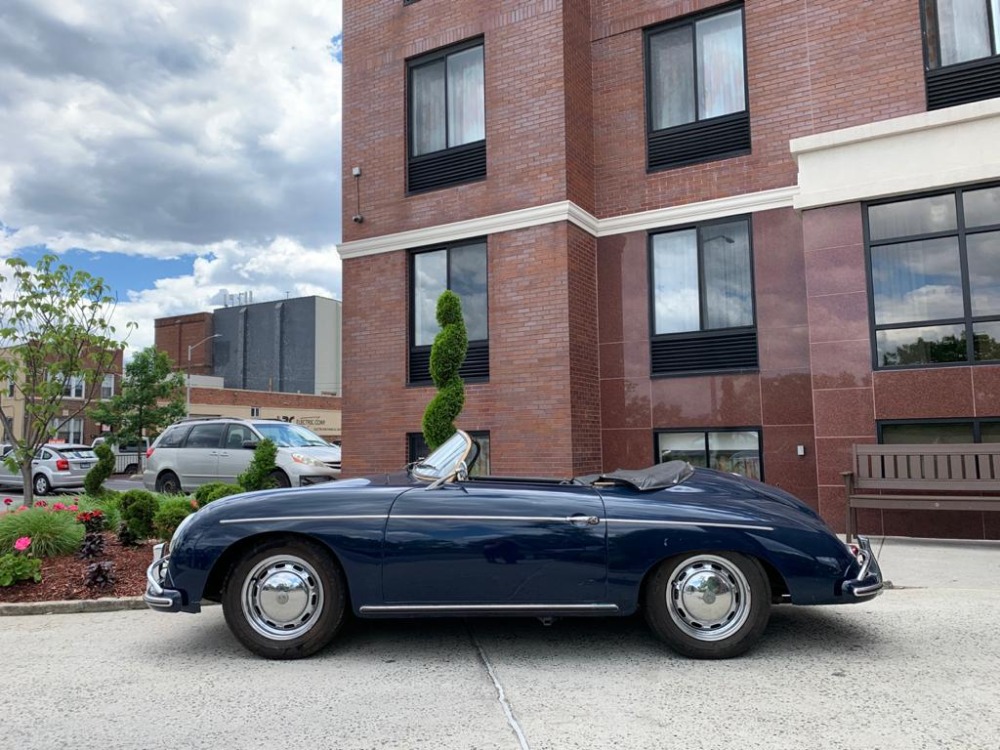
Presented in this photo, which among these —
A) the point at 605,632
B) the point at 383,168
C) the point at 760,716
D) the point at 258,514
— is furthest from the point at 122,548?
the point at 383,168

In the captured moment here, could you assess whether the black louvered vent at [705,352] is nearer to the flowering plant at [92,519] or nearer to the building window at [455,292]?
the building window at [455,292]

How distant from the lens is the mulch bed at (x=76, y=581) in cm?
615

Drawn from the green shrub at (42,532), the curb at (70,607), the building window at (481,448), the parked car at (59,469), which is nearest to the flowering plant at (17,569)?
the curb at (70,607)

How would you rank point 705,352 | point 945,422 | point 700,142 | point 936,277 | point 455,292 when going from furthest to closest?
point 455,292, point 700,142, point 705,352, point 936,277, point 945,422

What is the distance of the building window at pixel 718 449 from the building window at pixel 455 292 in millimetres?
2858

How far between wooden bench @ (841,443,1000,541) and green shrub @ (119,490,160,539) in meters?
7.16

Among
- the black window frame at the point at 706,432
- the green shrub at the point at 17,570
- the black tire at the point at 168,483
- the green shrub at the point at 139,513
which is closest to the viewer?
the green shrub at the point at 17,570

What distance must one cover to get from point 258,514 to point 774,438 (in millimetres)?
7442

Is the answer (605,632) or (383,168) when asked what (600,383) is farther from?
(605,632)

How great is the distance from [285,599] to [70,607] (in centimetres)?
265

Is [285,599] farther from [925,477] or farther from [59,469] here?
[59,469]

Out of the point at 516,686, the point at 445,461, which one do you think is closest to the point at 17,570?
the point at 445,461

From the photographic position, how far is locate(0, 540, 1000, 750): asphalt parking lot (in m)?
3.30

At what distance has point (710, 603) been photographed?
4.28 metres
